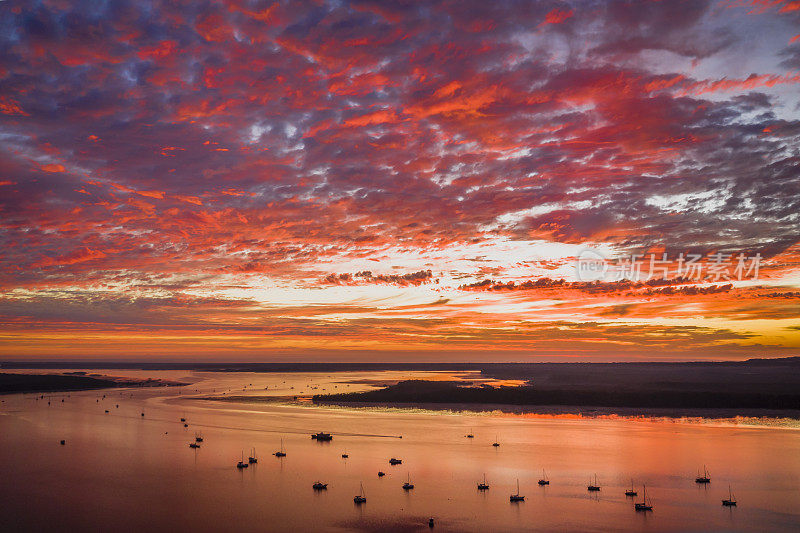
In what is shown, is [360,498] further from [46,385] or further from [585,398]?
[46,385]

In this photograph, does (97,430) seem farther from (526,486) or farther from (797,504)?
(797,504)

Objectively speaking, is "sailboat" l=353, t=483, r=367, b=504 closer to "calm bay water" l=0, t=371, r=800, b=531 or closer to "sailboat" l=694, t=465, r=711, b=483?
"calm bay water" l=0, t=371, r=800, b=531

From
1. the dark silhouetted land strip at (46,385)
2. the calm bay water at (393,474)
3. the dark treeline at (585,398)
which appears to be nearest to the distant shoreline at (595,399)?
the dark treeline at (585,398)

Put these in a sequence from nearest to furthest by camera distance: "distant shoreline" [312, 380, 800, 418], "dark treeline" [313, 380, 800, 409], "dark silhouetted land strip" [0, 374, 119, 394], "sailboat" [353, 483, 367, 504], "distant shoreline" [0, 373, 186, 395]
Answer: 1. "sailboat" [353, 483, 367, 504]
2. "distant shoreline" [312, 380, 800, 418]
3. "dark treeline" [313, 380, 800, 409]
4. "distant shoreline" [0, 373, 186, 395]
5. "dark silhouetted land strip" [0, 374, 119, 394]

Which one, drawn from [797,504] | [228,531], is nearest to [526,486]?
[797,504]

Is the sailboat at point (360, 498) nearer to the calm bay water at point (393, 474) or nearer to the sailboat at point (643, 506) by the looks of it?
the calm bay water at point (393, 474)

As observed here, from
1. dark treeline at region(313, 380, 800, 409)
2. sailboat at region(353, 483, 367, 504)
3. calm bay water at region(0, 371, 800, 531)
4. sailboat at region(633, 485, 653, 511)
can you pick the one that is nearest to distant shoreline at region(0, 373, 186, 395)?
calm bay water at region(0, 371, 800, 531)

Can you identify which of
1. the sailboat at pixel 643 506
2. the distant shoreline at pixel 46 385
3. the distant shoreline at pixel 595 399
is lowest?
the sailboat at pixel 643 506
